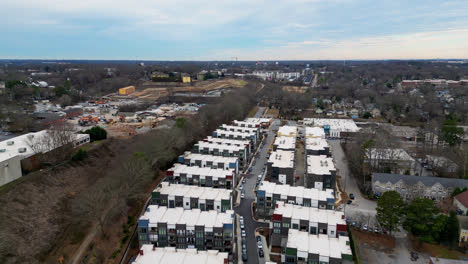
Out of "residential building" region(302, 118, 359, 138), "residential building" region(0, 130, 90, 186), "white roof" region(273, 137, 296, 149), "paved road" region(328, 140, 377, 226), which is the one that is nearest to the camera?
"residential building" region(0, 130, 90, 186)

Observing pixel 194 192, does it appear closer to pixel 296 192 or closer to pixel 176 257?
pixel 176 257

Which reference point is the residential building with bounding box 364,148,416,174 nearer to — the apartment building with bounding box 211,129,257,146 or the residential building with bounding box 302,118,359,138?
the residential building with bounding box 302,118,359,138

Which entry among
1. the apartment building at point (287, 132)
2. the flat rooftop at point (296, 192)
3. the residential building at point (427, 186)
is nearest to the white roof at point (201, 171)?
the flat rooftop at point (296, 192)

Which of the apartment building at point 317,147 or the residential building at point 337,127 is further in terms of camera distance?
the residential building at point 337,127

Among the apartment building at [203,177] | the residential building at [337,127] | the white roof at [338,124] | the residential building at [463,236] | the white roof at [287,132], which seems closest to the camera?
the residential building at [463,236]

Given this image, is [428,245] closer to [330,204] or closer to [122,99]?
[330,204]

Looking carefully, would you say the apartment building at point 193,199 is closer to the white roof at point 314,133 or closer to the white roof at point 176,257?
the white roof at point 176,257

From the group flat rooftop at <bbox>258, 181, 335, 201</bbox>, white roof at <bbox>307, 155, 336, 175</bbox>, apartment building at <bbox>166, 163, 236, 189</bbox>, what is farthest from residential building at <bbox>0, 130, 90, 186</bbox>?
white roof at <bbox>307, 155, 336, 175</bbox>

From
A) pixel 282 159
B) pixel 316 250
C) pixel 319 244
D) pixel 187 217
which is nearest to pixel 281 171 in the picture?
pixel 282 159
